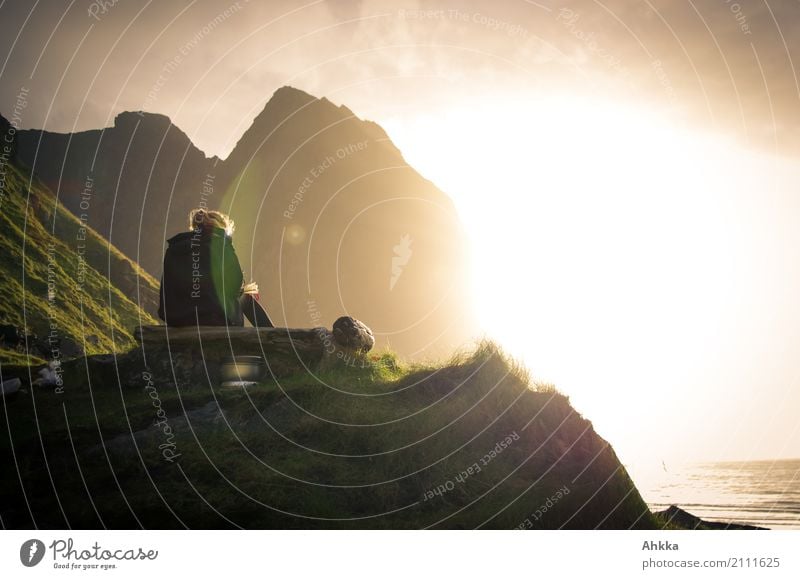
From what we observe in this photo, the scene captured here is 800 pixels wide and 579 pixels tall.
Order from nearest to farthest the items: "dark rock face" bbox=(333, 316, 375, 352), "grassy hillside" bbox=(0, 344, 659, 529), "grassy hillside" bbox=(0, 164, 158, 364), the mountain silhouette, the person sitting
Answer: "grassy hillside" bbox=(0, 344, 659, 529)
the person sitting
"dark rock face" bbox=(333, 316, 375, 352)
"grassy hillside" bbox=(0, 164, 158, 364)
the mountain silhouette

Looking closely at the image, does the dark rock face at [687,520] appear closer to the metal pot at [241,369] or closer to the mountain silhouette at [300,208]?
the metal pot at [241,369]

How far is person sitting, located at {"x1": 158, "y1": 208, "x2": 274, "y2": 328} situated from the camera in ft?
35.5

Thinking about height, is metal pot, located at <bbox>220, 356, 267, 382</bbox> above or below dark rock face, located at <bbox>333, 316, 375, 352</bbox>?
below

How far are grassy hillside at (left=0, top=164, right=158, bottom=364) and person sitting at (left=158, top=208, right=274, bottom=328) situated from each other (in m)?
3.53

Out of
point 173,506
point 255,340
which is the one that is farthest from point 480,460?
point 255,340

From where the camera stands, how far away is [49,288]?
22.1m

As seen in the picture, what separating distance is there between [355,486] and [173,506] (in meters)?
2.38

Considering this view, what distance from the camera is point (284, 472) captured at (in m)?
7.69

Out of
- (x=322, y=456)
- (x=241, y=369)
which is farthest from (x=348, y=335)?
(x=322, y=456)

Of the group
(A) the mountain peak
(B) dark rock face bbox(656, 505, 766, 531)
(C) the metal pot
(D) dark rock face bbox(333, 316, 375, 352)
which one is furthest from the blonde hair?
(A) the mountain peak

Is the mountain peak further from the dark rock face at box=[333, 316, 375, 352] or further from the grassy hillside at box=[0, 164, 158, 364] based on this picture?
the dark rock face at box=[333, 316, 375, 352]

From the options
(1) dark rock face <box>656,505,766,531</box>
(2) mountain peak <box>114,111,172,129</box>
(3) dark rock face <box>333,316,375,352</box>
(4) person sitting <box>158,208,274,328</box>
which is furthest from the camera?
(2) mountain peak <box>114,111,172,129</box>

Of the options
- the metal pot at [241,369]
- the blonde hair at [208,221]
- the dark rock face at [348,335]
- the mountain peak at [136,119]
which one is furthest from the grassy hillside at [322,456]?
the mountain peak at [136,119]

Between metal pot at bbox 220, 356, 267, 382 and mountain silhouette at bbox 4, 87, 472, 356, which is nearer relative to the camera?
metal pot at bbox 220, 356, 267, 382
